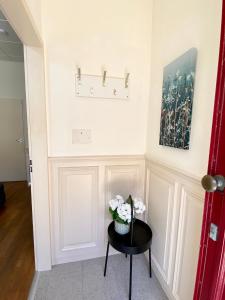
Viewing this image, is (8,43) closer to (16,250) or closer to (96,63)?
(96,63)

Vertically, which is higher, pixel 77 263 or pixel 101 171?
pixel 101 171

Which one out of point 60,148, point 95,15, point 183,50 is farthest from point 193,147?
point 95,15

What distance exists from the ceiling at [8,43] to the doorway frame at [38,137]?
1485 millimetres

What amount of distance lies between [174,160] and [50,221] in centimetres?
123

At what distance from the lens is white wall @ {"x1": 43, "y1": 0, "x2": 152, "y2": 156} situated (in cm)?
150

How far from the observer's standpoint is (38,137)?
1.50 metres

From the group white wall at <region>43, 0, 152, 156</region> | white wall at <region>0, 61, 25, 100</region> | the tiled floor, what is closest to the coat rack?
white wall at <region>43, 0, 152, 156</region>

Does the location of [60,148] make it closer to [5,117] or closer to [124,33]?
[124,33]

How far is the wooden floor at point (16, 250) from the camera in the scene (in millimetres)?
1511

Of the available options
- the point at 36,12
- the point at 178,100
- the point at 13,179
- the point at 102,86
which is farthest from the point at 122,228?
the point at 13,179

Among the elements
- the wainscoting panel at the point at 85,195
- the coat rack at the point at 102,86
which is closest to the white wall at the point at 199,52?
the coat rack at the point at 102,86

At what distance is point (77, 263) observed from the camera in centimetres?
179

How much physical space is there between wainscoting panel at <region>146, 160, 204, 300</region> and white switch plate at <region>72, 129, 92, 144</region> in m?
0.63

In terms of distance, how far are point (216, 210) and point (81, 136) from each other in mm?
1204
